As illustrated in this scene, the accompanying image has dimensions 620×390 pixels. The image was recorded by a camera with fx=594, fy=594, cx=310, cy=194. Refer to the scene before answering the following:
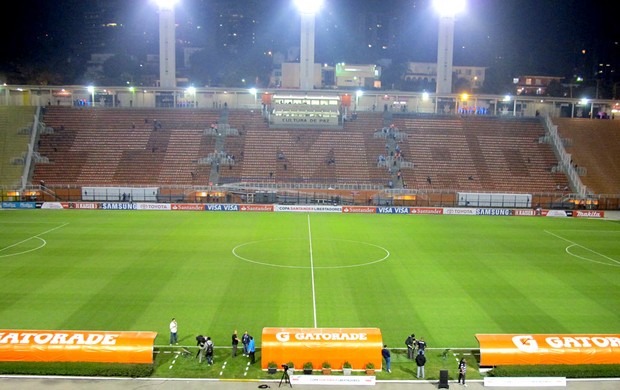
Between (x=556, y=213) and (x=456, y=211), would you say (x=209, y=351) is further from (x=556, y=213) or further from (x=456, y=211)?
(x=556, y=213)

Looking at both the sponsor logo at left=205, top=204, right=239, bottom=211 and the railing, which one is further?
the railing

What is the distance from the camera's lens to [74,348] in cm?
1920

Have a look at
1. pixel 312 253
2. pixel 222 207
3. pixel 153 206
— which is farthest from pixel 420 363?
pixel 153 206

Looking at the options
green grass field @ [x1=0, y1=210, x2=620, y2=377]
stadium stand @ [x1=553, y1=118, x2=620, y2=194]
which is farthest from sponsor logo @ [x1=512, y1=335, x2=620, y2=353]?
stadium stand @ [x1=553, y1=118, x2=620, y2=194]

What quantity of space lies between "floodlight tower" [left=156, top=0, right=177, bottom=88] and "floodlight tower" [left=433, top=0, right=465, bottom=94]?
31518mm

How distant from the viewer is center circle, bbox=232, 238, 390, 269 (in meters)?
33.2

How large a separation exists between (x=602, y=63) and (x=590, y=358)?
11236cm

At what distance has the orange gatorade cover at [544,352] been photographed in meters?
19.5

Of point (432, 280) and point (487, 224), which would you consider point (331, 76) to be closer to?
point (487, 224)

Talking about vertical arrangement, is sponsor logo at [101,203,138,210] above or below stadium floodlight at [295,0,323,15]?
below

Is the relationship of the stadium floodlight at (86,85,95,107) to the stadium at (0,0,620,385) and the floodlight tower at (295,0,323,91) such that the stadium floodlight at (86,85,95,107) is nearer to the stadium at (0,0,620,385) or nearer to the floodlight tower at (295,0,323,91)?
the stadium at (0,0,620,385)

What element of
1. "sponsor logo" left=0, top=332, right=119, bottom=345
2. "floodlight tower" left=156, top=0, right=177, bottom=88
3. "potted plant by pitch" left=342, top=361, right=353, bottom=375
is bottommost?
"potted plant by pitch" left=342, top=361, right=353, bottom=375

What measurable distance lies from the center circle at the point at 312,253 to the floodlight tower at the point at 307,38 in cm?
3646

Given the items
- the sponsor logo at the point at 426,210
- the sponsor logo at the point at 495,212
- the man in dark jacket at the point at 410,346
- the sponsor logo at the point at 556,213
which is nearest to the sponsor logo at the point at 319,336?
the man in dark jacket at the point at 410,346
